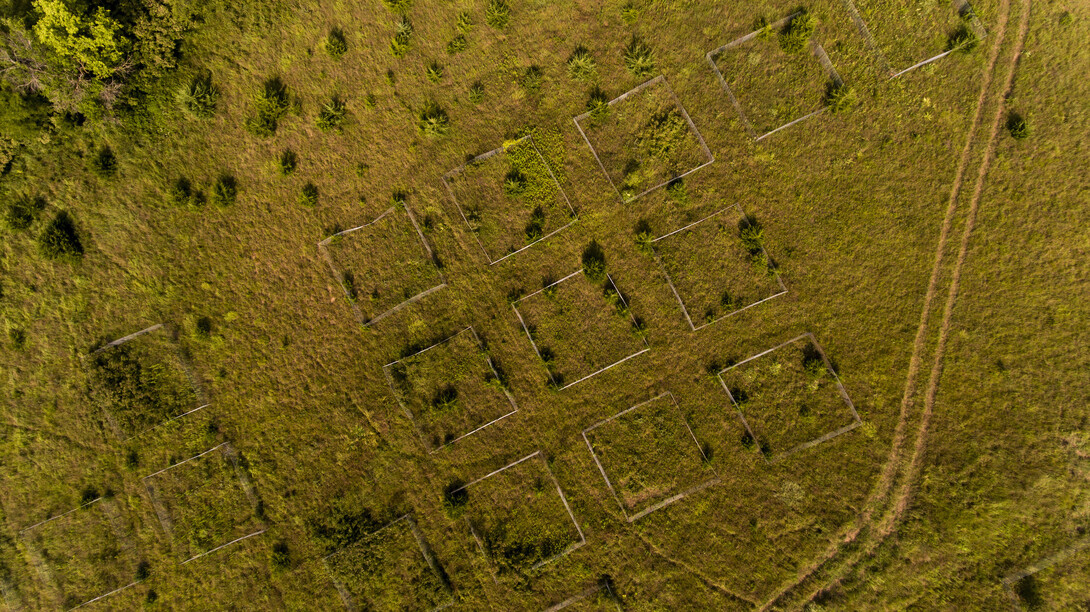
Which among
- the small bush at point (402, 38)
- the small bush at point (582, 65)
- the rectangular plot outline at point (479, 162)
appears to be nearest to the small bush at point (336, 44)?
the small bush at point (402, 38)

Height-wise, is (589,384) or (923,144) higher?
(923,144)

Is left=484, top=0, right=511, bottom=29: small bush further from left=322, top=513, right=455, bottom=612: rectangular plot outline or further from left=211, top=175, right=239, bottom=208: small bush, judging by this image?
left=322, top=513, right=455, bottom=612: rectangular plot outline

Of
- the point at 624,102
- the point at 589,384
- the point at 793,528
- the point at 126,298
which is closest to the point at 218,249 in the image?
the point at 126,298

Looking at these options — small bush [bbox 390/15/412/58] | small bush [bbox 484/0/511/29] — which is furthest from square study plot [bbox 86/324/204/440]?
small bush [bbox 484/0/511/29]

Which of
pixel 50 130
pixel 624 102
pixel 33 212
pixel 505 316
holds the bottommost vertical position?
pixel 505 316

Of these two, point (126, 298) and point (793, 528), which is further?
point (126, 298)

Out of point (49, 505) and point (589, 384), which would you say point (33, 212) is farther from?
point (589, 384)

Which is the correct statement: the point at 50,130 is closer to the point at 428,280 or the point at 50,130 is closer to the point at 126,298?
the point at 126,298

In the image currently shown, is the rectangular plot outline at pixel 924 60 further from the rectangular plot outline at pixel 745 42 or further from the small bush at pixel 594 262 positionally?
the small bush at pixel 594 262
